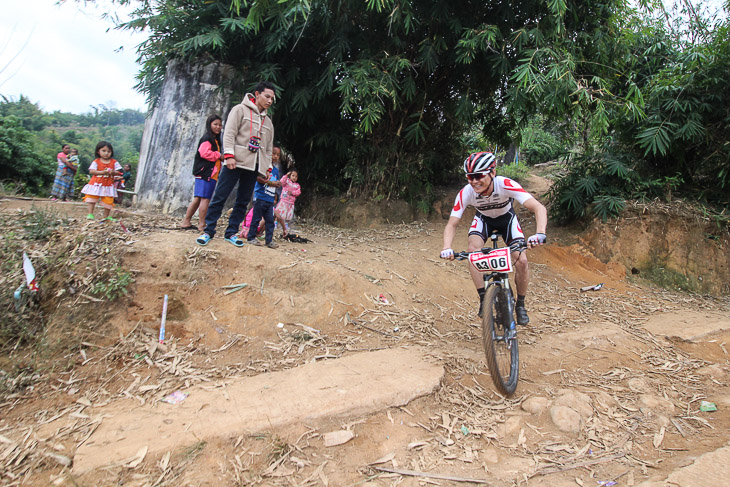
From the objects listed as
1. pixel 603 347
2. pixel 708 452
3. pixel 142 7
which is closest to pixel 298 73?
pixel 142 7

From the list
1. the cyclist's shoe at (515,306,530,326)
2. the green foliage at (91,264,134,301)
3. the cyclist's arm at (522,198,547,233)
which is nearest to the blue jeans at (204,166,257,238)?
the green foliage at (91,264,134,301)

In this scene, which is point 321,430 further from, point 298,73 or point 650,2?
point 650,2

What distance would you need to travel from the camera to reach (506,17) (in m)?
5.41

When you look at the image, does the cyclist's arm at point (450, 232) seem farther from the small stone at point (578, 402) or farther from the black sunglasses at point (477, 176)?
the small stone at point (578, 402)

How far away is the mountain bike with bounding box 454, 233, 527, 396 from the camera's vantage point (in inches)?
112

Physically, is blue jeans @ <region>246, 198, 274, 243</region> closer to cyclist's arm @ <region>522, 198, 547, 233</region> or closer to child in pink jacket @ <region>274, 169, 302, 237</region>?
child in pink jacket @ <region>274, 169, 302, 237</region>

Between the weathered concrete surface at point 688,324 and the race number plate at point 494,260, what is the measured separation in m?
2.60

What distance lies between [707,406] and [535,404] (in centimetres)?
129

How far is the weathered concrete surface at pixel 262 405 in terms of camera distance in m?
2.16

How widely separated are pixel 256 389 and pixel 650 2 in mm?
7866

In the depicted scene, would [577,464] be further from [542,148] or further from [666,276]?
[542,148]

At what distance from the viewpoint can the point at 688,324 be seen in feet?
15.1

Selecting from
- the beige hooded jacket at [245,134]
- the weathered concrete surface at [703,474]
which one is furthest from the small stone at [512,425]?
the beige hooded jacket at [245,134]

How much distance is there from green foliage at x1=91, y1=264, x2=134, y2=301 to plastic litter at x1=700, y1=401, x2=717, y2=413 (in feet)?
14.2
